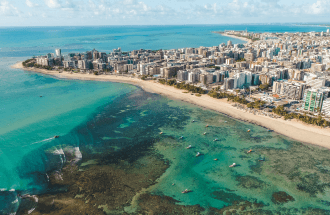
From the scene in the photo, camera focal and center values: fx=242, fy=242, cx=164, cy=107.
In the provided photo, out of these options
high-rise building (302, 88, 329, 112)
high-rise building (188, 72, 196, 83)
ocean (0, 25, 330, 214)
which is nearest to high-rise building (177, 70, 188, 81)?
high-rise building (188, 72, 196, 83)

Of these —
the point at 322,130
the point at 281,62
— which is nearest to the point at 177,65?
the point at 281,62

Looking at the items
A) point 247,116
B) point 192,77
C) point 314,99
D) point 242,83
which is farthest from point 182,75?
point 314,99

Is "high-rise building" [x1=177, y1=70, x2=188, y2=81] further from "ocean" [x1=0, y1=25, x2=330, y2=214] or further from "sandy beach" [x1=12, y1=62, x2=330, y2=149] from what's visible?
"ocean" [x1=0, y1=25, x2=330, y2=214]

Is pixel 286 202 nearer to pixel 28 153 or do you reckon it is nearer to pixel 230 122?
pixel 230 122

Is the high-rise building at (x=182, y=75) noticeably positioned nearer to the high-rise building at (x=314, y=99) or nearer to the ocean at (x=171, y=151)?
the ocean at (x=171, y=151)

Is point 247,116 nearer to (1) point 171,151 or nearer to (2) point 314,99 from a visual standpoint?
(2) point 314,99

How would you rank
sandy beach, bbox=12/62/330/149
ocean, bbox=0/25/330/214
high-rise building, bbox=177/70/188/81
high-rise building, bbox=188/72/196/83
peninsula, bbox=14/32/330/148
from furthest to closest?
high-rise building, bbox=177/70/188/81, high-rise building, bbox=188/72/196/83, peninsula, bbox=14/32/330/148, sandy beach, bbox=12/62/330/149, ocean, bbox=0/25/330/214

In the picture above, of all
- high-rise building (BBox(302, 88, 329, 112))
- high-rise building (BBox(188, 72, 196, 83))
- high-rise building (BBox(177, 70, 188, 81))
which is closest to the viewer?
high-rise building (BBox(302, 88, 329, 112))
